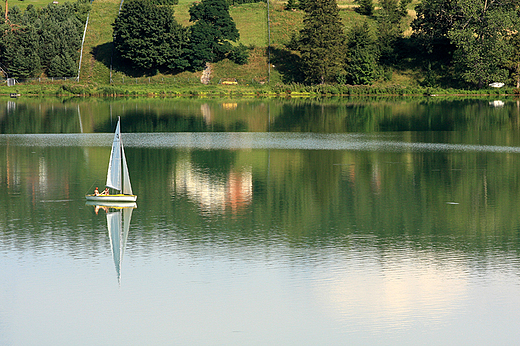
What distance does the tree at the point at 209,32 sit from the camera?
140125 mm

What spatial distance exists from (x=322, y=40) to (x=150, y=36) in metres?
35.8

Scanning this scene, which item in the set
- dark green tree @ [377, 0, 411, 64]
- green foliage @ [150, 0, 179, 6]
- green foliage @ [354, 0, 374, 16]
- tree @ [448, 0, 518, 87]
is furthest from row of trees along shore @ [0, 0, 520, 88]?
green foliage @ [150, 0, 179, 6]

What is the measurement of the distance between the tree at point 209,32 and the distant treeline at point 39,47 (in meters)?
26.0

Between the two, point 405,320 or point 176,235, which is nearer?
point 405,320

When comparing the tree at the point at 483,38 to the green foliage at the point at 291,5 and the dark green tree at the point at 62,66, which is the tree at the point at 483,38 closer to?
the green foliage at the point at 291,5

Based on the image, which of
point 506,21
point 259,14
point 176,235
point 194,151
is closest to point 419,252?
point 176,235

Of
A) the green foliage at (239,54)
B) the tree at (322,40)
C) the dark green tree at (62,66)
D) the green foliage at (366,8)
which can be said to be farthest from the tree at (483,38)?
the dark green tree at (62,66)

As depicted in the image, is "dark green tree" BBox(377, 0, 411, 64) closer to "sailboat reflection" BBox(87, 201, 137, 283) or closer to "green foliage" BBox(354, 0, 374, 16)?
"green foliage" BBox(354, 0, 374, 16)

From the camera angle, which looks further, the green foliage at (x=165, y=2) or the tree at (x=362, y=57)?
the green foliage at (x=165, y=2)

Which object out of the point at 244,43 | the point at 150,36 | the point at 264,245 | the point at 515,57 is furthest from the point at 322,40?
the point at 264,245

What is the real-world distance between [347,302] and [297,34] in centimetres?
13454

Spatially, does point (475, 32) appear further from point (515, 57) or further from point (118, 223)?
Answer: point (118, 223)

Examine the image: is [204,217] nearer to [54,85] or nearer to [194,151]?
[194,151]

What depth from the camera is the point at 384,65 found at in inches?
5719
